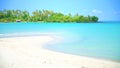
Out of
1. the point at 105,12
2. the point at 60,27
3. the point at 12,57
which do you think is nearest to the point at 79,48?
the point at 60,27

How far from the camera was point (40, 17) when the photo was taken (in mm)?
3188

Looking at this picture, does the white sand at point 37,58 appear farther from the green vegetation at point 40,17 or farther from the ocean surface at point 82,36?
the green vegetation at point 40,17

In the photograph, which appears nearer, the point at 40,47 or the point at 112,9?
the point at 112,9

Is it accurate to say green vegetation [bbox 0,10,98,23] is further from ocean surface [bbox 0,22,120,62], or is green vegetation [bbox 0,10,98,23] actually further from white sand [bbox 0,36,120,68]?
white sand [bbox 0,36,120,68]

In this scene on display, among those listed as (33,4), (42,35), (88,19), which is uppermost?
(33,4)

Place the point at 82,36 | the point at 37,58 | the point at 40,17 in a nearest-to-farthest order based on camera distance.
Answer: the point at 37,58 < the point at 82,36 < the point at 40,17

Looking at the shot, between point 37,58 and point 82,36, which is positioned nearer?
point 37,58

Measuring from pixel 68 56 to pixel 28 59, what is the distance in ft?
1.90

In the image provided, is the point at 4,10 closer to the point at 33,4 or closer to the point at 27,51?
the point at 33,4

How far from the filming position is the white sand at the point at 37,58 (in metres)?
2.67

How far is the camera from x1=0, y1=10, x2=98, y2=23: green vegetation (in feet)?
9.64

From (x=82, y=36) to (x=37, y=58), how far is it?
0.78 meters

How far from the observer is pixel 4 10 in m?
3.33

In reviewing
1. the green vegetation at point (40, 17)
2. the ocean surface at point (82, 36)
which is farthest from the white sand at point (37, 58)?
the green vegetation at point (40, 17)
